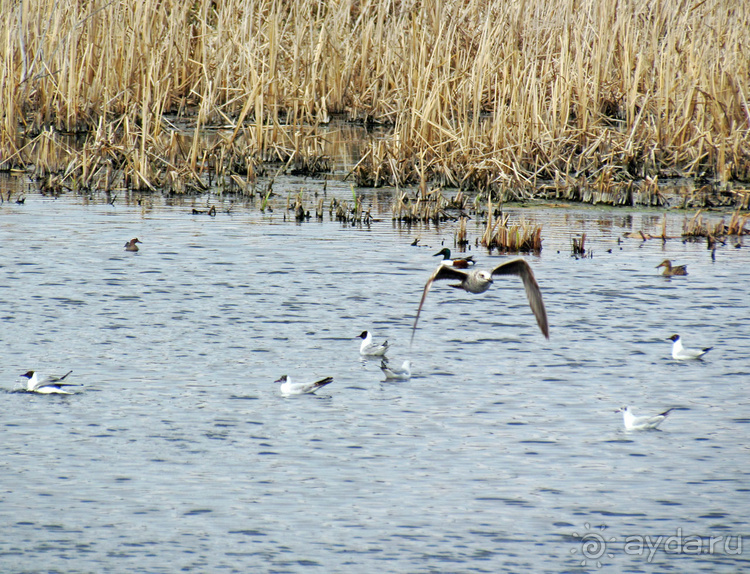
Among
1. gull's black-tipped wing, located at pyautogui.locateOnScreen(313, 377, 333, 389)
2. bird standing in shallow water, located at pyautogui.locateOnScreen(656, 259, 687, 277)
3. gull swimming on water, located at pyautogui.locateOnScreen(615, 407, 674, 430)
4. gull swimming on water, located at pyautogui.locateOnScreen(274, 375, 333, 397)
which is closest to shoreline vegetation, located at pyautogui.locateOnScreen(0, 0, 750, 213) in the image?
bird standing in shallow water, located at pyautogui.locateOnScreen(656, 259, 687, 277)

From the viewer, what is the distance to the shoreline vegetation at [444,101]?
14.0 meters

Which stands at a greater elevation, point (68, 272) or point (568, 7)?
point (568, 7)

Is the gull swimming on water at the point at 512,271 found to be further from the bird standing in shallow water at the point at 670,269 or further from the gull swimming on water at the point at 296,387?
the bird standing in shallow water at the point at 670,269

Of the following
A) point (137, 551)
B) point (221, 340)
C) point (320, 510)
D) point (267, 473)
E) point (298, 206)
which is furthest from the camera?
point (298, 206)

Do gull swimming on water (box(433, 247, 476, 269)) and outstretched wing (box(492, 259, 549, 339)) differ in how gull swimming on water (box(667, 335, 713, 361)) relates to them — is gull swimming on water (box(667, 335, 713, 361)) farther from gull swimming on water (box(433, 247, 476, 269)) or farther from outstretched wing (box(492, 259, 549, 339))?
gull swimming on water (box(433, 247, 476, 269))

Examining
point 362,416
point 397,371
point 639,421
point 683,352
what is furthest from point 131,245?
point 639,421

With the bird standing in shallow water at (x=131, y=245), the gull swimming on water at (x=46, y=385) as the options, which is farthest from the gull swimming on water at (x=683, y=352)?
the bird standing in shallow water at (x=131, y=245)

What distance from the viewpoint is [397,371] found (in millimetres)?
7656

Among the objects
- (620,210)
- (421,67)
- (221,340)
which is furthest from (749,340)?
(421,67)

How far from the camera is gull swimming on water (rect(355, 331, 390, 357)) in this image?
Answer: 8.21 m

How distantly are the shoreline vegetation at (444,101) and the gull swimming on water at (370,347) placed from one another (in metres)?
5.63

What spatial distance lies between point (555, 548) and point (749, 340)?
4.20m

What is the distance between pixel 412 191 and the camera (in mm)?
14711

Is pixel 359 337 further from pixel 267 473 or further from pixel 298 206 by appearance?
pixel 298 206
